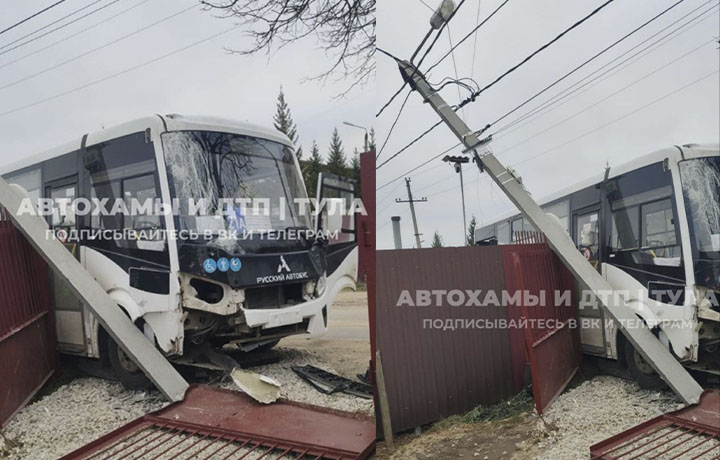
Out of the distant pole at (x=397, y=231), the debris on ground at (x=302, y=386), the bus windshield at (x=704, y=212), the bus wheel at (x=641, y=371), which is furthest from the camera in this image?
the debris on ground at (x=302, y=386)

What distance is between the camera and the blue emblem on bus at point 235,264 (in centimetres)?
180

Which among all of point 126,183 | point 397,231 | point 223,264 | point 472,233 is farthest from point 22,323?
point 472,233

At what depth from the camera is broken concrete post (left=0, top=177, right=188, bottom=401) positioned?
Answer: 166 centimetres

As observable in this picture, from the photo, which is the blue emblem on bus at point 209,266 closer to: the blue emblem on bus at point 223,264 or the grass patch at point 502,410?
the blue emblem on bus at point 223,264

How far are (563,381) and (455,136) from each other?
2.82ft

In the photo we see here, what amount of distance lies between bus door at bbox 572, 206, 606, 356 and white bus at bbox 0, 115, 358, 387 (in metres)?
0.71

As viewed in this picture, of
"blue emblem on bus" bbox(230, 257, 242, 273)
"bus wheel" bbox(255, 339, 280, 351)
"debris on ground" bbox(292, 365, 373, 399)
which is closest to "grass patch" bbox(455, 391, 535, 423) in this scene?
"debris on ground" bbox(292, 365, 373, 399)

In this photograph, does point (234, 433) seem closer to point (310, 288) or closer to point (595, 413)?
point (310, 288)

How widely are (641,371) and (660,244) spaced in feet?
1.21

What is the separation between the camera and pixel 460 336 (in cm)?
215

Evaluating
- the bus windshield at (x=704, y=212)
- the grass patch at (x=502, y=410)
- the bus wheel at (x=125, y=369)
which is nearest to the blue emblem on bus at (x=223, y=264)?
the bus wheel at (x=125, y=369)

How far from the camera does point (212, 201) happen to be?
5.92 ft

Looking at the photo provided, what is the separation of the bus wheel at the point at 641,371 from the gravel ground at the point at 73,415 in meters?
0.92

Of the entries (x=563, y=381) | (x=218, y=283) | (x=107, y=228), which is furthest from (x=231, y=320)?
(x=563, y=381)
